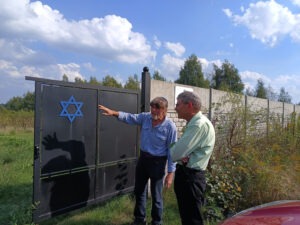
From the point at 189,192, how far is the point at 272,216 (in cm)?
137

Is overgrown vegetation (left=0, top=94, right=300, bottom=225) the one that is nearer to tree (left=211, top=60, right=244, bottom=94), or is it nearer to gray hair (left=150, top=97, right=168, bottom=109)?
gray hair (left=150, top=97, right=168, bottom=109)

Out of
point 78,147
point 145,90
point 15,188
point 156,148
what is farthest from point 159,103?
point 15,188

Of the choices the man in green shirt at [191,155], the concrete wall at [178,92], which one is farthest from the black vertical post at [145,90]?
the man in green shirt at [191,155]

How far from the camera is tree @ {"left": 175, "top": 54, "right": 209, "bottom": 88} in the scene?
45344mm

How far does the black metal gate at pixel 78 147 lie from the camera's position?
14.1ft

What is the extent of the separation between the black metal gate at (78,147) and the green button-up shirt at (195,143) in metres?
1.62

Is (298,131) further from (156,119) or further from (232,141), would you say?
(156,119)

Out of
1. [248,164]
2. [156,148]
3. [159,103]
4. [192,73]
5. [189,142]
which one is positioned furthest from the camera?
[192,73]

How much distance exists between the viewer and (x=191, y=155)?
389 centimetres

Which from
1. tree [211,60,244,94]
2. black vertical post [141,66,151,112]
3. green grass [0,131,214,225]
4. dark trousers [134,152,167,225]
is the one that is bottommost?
green grass [0,131,214,225]

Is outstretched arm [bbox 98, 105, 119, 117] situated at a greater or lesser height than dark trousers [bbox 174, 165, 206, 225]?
greater

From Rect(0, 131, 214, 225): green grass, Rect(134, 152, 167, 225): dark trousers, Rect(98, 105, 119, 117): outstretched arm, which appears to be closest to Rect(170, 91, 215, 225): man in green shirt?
Rect(134, 152, 167, 225): dark trousers

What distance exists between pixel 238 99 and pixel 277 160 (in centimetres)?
211

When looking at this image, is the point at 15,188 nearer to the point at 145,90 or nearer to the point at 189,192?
the point at 145,90
